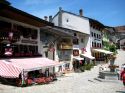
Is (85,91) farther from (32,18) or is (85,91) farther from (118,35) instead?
(118,35)

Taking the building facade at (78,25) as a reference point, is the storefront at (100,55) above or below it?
below

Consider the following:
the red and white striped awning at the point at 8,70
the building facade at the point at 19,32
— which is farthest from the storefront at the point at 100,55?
the red and white striped awning at the point at 8,70

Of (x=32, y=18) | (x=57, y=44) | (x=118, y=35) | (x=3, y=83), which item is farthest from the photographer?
(x=118, y=35)

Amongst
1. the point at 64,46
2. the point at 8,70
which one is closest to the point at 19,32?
the point at 8,70

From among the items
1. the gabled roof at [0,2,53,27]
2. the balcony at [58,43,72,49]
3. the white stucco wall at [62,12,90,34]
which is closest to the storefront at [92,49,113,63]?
the white stucco wall at [62,12,90,34]

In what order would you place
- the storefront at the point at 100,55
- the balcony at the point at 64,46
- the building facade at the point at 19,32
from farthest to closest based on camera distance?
the storefront at the point at 100,55
the balcony at the point at 64,46
the building facade at the point at 19,32

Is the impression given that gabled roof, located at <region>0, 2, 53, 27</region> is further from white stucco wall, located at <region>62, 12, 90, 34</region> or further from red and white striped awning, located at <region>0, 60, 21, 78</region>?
white stucco wall, located at <region>62, 12, 90, 34</region>

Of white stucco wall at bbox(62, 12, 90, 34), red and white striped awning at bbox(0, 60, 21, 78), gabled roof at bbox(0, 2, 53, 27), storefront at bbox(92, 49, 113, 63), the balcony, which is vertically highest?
white stucco wall at bbox(62, 12, 90, 34)

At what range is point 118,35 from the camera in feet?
398

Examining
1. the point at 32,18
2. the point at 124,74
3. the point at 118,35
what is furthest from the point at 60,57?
the point at 118,35

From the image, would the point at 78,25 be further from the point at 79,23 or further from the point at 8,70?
the point at 8,70

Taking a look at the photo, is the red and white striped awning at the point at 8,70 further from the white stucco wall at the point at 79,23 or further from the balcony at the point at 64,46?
the white stucco wall at the point at 79,23

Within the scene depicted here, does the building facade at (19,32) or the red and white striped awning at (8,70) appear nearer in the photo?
the red and white striped awning at (8,70)

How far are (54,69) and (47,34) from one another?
582cm
